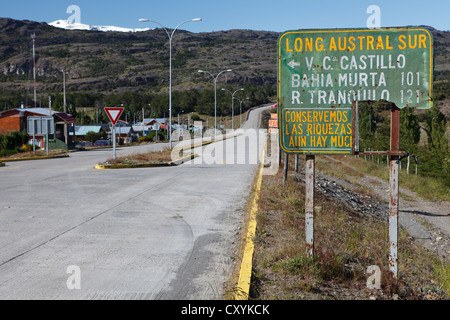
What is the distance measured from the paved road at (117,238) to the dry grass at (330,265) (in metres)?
0.58

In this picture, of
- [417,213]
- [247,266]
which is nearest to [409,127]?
[417,213]

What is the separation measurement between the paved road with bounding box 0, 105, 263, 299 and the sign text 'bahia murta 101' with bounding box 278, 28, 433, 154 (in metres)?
2.22

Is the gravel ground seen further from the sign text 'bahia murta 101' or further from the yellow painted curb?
the sign text 'bahia murta 101'

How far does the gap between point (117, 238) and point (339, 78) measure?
175 inches

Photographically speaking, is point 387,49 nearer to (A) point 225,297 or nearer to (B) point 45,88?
(A) point 225,297

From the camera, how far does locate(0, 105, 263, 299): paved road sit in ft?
17.7

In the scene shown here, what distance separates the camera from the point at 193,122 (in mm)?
131625

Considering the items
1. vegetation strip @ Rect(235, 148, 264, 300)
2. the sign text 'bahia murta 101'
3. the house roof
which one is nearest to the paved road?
vegetation strip @ Rect(235, 148, 264, 300)

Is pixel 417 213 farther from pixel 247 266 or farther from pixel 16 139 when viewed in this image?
pixel 16 139

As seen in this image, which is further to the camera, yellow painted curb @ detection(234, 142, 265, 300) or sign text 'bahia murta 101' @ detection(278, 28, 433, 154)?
sign text 'bahia murta 101' @ detection(278, 28, 433, 154)

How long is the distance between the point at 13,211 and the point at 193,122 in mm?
122159

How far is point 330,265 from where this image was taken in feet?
19.7

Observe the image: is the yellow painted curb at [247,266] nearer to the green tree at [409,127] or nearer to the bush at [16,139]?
the bush at [16,139]
